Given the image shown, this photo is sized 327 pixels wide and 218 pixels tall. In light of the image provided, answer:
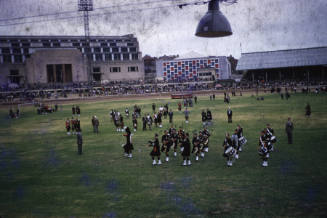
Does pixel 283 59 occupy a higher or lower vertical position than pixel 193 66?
lower

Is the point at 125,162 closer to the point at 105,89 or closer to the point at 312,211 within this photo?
the point at 312,211

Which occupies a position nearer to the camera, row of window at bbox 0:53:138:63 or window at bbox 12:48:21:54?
row of window at bbox 0:53:138:63

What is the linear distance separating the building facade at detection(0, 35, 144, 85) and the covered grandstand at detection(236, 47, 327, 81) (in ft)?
120

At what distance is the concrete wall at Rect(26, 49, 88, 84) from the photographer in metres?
77.4

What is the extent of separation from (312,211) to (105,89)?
73110 millimetres

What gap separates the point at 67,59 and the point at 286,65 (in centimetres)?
6234

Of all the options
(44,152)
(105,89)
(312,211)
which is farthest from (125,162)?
(105,89)

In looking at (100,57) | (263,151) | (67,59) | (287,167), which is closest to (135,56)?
(100,57)

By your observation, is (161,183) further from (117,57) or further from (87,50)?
(117,57)

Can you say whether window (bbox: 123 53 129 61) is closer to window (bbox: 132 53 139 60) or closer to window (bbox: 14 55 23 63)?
window (bbox: 132 53 139 60)

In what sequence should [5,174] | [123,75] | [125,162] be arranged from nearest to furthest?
[5,174] → [125,162] → [123,75]

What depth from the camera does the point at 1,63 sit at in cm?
7706

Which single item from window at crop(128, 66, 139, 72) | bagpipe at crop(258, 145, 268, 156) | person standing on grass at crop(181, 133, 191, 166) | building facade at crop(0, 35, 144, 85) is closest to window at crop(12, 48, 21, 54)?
building facade at crop(0, 35, 144, 85)

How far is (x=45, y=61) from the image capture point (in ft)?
257
